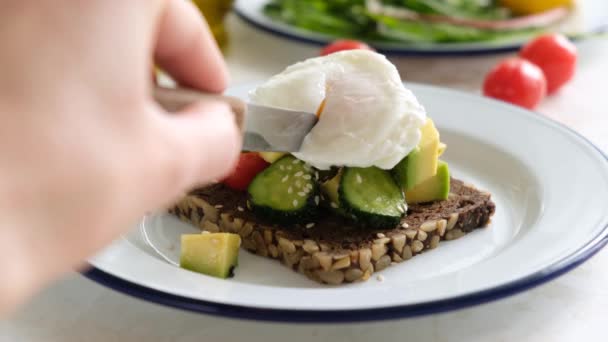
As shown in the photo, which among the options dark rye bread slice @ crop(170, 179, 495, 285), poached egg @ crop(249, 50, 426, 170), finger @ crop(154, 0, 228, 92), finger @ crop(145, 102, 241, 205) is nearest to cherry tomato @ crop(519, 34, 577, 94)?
dark rye bread slice @ crop(170, 179, 495, 285)

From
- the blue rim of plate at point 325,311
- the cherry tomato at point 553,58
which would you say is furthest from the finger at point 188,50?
the cherry tomato at point 553,58

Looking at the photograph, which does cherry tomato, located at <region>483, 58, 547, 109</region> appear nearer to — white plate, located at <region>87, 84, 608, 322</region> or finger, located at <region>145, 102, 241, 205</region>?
white plate, located at <region>87, 84, 608, 322</region>

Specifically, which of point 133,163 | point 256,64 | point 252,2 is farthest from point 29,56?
point 252,2

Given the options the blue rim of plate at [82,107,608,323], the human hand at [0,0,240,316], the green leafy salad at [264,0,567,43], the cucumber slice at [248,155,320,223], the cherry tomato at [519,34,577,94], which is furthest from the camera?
the green leafy salad at [264,0,567,43]

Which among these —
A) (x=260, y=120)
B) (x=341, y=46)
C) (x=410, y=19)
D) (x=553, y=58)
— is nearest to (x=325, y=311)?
(x=260, y=120)

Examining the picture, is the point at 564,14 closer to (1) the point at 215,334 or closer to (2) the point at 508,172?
(2) the point at 508,172

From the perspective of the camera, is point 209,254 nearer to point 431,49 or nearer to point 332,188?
point 332,188
